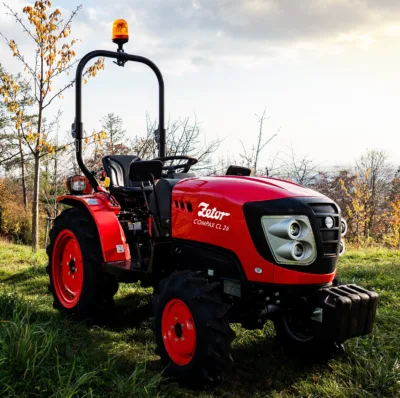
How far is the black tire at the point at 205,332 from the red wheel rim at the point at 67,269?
5.35 ft

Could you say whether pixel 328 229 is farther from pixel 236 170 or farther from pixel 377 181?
pixel 377 181

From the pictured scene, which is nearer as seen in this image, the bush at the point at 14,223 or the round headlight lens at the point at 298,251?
the round headlight lens at the point at 298,251

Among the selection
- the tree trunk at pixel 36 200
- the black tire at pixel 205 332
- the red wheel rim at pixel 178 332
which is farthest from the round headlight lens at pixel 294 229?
the tree trunk at pixel 36 200

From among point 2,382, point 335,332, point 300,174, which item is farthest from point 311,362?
point 300,174

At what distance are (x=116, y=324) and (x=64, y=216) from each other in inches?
44.8

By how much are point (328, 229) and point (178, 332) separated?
1.18m

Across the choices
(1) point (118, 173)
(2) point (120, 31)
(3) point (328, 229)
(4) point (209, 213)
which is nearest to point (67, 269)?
(1) point (118, 173)

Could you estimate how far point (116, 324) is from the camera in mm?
4250

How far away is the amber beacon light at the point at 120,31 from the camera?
13.9 feet

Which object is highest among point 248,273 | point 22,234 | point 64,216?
point 64,216

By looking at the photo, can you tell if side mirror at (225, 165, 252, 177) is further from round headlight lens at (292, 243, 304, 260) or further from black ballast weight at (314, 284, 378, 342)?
black ballast weight at (314, 284, 378, 342)

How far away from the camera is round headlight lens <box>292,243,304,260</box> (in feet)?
9.11

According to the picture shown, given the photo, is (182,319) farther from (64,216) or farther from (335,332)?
(64,216)

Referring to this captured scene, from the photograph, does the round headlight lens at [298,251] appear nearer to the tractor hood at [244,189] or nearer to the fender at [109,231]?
the tractor hood at [244,189]
